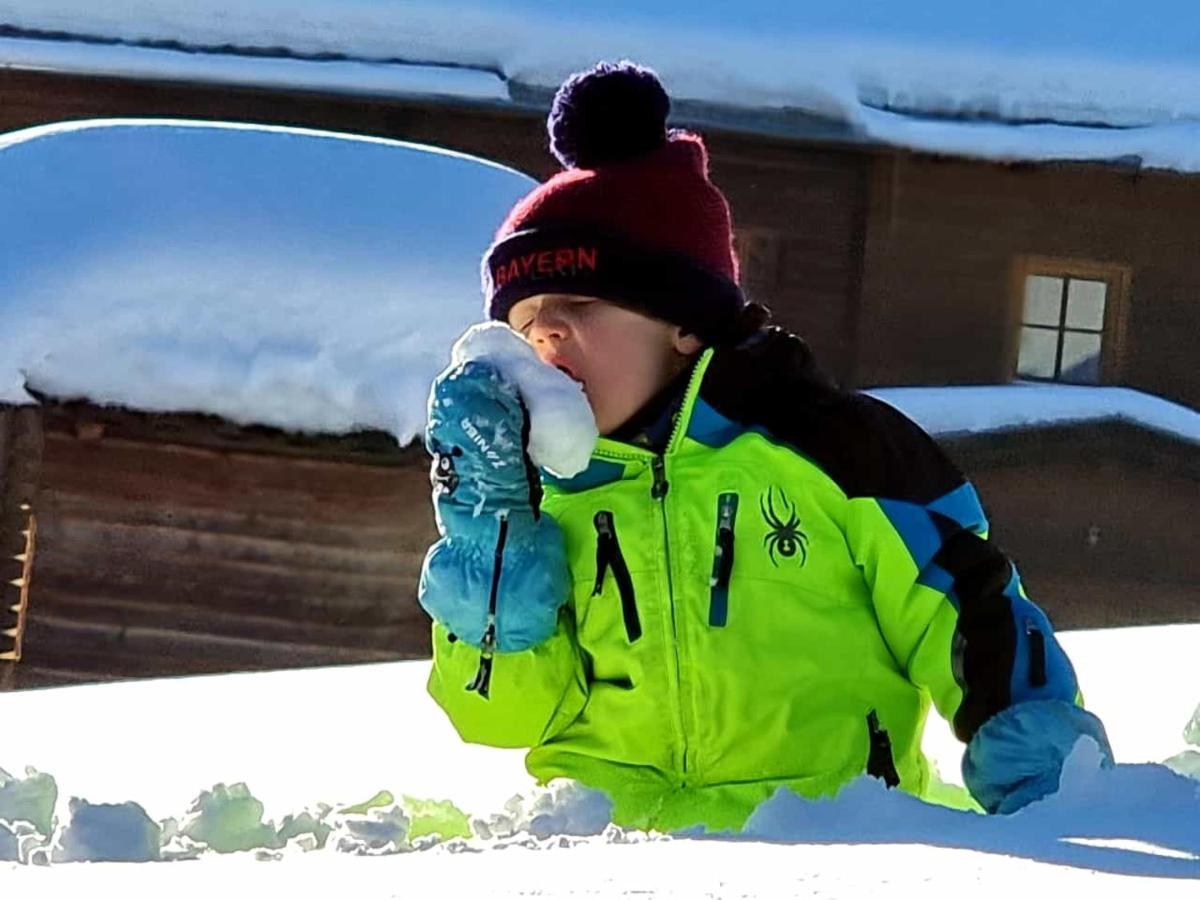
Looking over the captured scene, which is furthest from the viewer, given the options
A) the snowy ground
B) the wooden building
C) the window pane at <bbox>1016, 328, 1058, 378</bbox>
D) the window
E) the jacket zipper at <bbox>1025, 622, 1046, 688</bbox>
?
the window pane at <bbox>1016, 328, 1058, 378</bbox>

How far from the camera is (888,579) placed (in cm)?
258

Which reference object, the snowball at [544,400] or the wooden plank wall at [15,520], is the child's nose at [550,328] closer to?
the snowball at [544,400]

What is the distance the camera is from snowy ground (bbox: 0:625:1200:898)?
1605 millimetres

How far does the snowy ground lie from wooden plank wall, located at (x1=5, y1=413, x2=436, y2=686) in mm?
3798

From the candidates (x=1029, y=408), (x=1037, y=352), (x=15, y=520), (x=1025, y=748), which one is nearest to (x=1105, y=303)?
(x=1037, y=352)

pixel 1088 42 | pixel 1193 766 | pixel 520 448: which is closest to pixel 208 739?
pixel 520 448

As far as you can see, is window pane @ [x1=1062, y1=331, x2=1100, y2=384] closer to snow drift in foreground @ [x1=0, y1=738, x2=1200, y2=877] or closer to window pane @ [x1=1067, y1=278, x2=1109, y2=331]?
window pane @ [x1=1067, y1=278, x2=1109, y2=331]

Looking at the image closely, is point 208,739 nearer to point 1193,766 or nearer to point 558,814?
point 558,814

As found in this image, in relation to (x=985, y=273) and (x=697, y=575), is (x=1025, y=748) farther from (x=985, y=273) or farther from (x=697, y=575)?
(x=985, y=273)

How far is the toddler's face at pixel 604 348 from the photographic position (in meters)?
2.76

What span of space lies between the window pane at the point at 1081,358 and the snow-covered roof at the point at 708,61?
Result: 1.54 m

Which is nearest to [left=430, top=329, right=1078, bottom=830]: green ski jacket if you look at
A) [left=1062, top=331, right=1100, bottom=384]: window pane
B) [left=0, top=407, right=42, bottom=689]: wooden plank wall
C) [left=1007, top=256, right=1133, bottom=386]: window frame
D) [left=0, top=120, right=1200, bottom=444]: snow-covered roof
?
[left=0, top=120, right=1200, bottom=444]: snow-covered roof

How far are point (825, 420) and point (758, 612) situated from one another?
0.26m

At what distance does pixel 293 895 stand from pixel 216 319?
629cm
